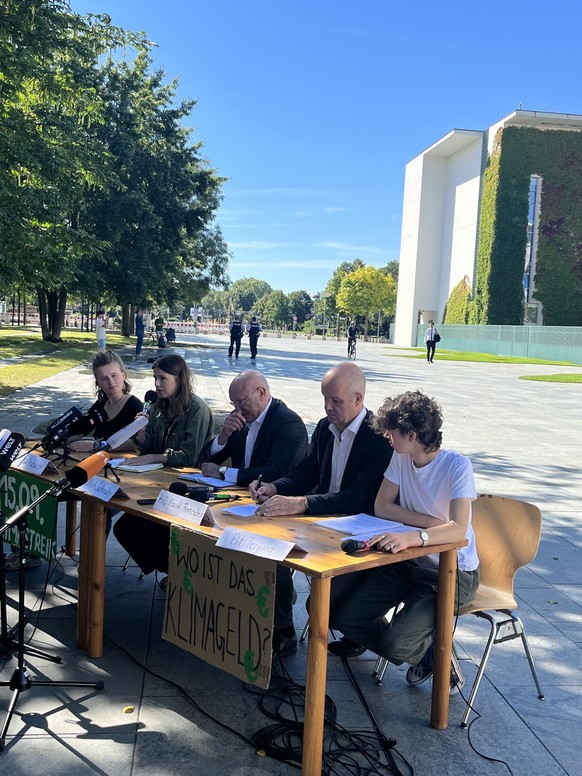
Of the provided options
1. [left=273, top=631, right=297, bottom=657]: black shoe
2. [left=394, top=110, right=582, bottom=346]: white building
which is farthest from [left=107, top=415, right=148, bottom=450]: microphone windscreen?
[left=394, top=110, right=582, bottom=346]: white building

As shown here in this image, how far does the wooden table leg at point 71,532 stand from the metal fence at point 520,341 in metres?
38.2

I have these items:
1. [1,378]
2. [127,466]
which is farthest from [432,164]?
[127,466]

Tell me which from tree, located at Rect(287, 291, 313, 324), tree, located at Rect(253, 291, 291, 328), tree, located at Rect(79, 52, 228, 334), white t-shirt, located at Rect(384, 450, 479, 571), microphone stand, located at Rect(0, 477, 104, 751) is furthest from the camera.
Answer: tree, located at Rect(287, 291, 313, 324)

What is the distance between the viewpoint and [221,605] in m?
A: 2.97

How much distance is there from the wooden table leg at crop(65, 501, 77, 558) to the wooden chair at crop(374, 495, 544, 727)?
8.31 ft

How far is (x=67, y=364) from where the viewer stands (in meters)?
21.8

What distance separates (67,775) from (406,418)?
77.6 inches

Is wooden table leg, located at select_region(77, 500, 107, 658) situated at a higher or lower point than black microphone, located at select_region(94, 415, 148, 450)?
lower

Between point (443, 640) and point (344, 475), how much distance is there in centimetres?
99

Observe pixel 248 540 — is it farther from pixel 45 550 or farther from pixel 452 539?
pixel 45 550

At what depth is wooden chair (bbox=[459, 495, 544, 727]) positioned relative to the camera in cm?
342

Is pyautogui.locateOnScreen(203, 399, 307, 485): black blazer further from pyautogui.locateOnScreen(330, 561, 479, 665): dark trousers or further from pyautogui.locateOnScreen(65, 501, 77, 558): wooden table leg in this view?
pyautogui.locateOnScreen(65, 501, 77, 558): wooden table leg

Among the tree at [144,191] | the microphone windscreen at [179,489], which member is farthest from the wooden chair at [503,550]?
the tree at [144,191]

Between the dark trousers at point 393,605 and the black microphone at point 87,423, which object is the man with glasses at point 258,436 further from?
the black microphone at point 87,423
